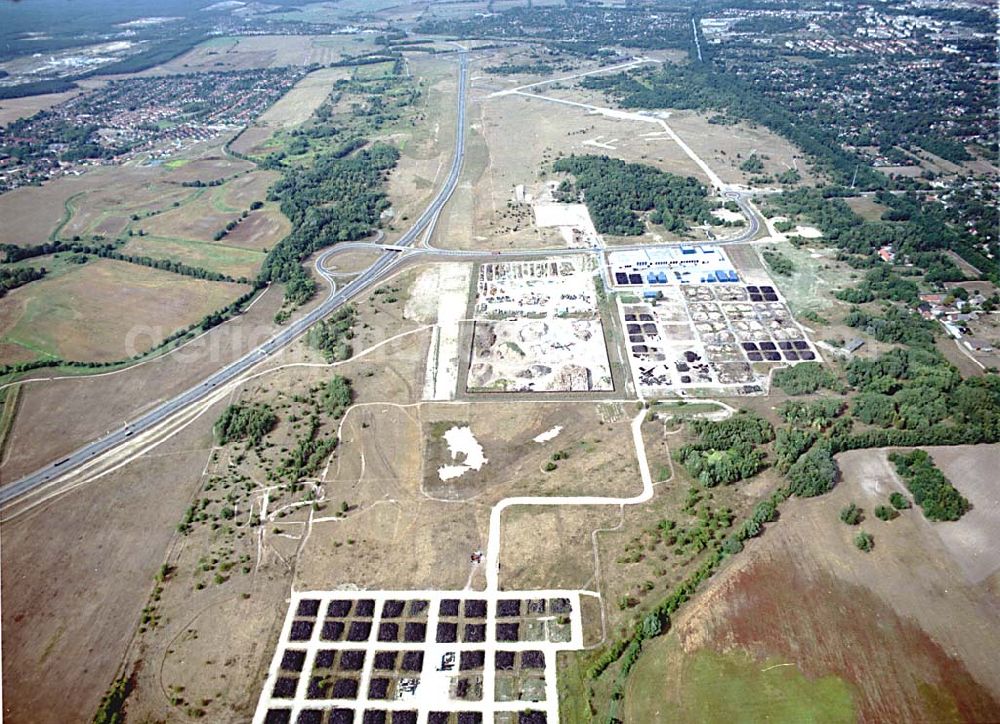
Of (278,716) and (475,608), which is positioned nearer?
(278,716)

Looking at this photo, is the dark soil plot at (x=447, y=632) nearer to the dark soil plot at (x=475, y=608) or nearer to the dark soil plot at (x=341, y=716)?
the dark soil plot at (x=475, y=608)

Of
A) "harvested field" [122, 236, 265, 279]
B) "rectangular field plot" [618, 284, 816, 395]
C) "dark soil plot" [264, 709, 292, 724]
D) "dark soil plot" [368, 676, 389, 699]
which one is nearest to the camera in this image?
"dark soil plot" [264, 709, 292, 724]

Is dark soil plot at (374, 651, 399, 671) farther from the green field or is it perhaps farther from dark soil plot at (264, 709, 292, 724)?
the green field

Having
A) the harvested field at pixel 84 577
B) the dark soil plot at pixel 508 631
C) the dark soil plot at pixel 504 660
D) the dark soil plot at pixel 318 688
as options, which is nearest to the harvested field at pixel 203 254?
the harvested field at pixel 84 577

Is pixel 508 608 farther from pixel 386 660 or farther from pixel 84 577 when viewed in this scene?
pixel 84 577

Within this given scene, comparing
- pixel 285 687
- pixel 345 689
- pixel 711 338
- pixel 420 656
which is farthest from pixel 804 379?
pixel 285 687

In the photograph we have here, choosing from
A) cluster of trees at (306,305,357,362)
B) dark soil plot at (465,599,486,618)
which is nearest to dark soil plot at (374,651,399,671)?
dark soil plot at (465,599,486,618)
